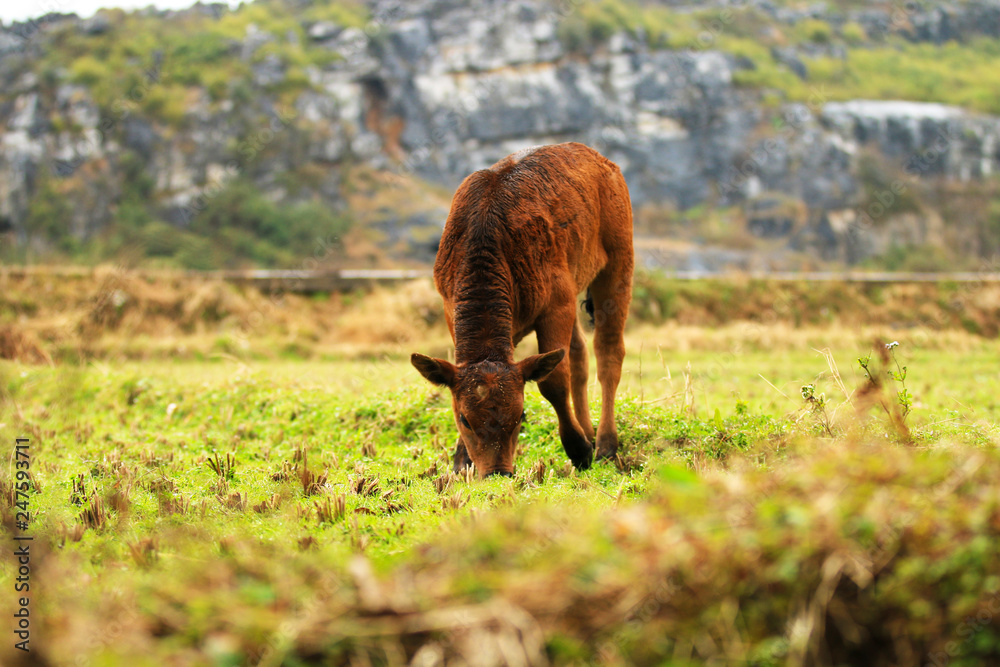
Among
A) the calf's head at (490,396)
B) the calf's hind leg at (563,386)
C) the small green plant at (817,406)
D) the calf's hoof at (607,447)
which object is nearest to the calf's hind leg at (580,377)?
the calf's hoof at (607,447)

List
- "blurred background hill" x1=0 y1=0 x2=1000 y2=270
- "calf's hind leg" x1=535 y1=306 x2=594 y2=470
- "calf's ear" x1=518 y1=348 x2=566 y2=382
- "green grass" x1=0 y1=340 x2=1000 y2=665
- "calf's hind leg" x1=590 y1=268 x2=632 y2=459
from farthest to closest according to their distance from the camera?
"blurred background hill" x1=0 y1=0 x2=1000 y2=270 < "calf's hind leg" x1=590 y1=268 x2=632 y2=459 < "calf's hind leg" x1=535 y1=306 x2=594 y2=470 < "calf's ear" x1=518 y1=348 x2=566 y2=382 < "green grass" x1=0 y1=340 x2=1000 y2=665

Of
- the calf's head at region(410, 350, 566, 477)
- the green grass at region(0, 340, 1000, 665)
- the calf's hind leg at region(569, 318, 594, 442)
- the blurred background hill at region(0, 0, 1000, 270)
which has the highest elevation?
the green grass at region(0, 340, 1000, 665)

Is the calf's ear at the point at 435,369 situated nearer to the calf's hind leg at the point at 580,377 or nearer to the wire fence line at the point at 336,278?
the calf's hind leg at the point at 580,377

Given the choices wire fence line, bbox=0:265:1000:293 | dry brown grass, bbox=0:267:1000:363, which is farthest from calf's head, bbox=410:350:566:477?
wire fence line, bbox=0:265:1000:293

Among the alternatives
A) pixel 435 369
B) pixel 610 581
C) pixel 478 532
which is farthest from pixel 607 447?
pixel 610 581

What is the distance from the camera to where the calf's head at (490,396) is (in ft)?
18.3

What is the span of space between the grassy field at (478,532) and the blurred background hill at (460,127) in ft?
139

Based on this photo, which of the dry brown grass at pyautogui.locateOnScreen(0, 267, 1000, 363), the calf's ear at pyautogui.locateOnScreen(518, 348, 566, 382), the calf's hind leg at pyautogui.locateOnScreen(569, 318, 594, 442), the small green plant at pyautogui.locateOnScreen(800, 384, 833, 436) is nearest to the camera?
the calf's ear at pyautogui.locateOnScreen(518, 348, 566, 382)

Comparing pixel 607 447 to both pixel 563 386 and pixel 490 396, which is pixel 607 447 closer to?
pixel 563 386

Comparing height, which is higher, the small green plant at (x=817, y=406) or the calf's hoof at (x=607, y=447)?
the small green plant at (x=817, y=406)

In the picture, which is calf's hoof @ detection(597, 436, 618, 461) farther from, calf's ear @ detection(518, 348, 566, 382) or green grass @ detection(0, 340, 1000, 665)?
green grass @ detection(0, 340, 1000, 665)

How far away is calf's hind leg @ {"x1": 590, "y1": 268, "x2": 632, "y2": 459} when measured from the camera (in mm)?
7133

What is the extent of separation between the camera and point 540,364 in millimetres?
5723

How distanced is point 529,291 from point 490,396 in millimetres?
999
